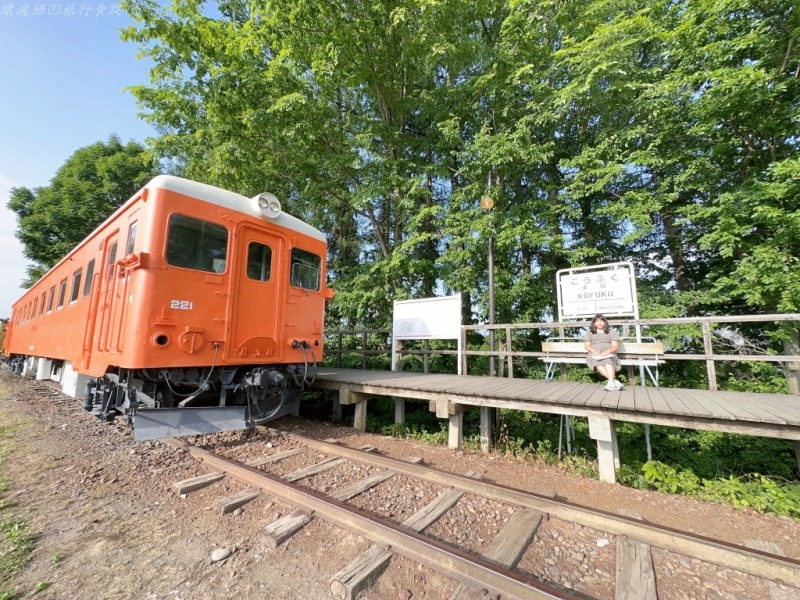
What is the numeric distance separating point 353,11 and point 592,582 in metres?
12.2

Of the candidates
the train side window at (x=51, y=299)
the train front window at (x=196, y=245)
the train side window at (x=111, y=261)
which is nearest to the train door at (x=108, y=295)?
the train side window at (x=111, y=261)

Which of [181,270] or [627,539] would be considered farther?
[181,270]

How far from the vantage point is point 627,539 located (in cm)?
272

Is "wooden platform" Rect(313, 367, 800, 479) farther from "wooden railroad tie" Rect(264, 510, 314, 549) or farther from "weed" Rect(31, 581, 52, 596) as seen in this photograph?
"weed" Rect(31, 581, 52, 596)

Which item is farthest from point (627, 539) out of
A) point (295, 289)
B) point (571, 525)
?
point (295, 289)

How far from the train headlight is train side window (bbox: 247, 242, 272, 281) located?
0.49 metres

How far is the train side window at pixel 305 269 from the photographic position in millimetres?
5893

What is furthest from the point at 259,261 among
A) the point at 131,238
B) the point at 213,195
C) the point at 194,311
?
the point at 131,238

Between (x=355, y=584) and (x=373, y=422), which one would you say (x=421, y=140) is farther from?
(x=355, y=584)

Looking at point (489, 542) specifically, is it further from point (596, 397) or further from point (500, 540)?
point (596, 397)

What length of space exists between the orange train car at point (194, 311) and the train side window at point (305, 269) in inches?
0.7

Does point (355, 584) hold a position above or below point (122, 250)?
below

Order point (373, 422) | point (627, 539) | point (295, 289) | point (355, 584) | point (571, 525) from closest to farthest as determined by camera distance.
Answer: point (355, 584)
point (627, 539)
point (571, 525)
point (295, 289)
point (373, 422)

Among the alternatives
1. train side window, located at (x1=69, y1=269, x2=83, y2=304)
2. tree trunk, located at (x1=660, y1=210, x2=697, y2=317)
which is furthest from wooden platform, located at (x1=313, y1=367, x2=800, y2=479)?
tree trunk, located at (x1=660, y1=210, x2=697, y2=317)
